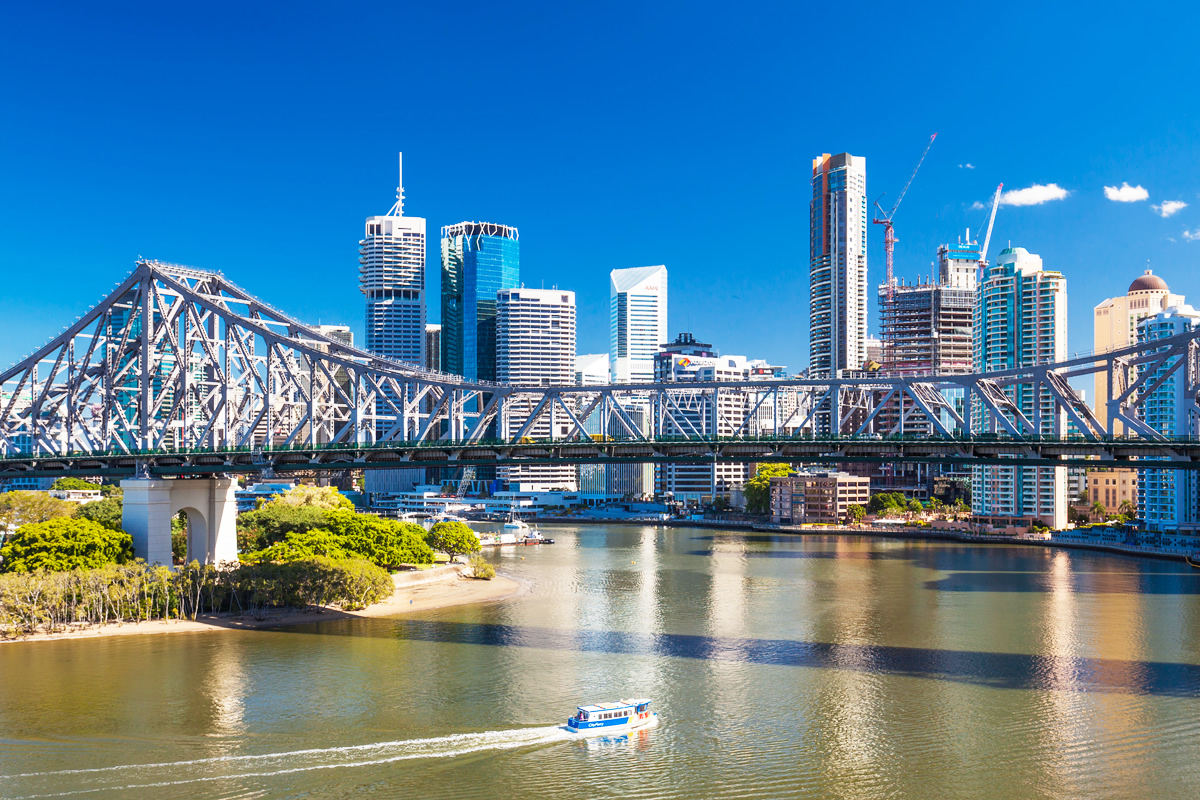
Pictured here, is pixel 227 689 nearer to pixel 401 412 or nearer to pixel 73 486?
pixel 401 412

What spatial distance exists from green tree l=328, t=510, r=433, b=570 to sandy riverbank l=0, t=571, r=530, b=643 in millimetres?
2108

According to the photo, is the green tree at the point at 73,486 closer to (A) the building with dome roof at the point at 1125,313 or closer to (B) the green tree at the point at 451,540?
(B) the green tree at the point at 451,540

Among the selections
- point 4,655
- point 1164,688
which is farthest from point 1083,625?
point 4,655

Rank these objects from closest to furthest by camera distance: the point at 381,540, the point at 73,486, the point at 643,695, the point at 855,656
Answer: the point at 643,695 → the point at 855,656 → the point at 381,540 → the point at 73,486

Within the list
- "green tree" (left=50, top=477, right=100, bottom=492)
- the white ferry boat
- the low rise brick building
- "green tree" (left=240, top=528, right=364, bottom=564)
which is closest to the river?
the white ferry boat

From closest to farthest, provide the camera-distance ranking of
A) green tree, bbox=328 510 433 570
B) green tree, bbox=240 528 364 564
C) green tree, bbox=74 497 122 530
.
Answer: green tree, bbox=240 528 364 564 < green tree, bbox=328 510 433 570 < green tree, bbox=74 497 122 530

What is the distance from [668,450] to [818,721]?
73.2 feet

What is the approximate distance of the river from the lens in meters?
28.5

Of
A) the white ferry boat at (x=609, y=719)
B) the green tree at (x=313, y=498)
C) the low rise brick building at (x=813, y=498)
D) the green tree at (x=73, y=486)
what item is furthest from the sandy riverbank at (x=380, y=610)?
the green tree at (x=73, y=486)

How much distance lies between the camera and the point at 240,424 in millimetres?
66500

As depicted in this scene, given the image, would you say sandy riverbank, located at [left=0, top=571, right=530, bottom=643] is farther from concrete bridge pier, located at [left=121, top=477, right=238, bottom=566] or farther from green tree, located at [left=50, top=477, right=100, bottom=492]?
green tree, located at [left=50, top=477, right=100, bottom=492]

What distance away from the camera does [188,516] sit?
197 feet

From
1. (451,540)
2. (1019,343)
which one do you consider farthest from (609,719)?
(1019,343)

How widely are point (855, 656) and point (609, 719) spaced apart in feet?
47.7
